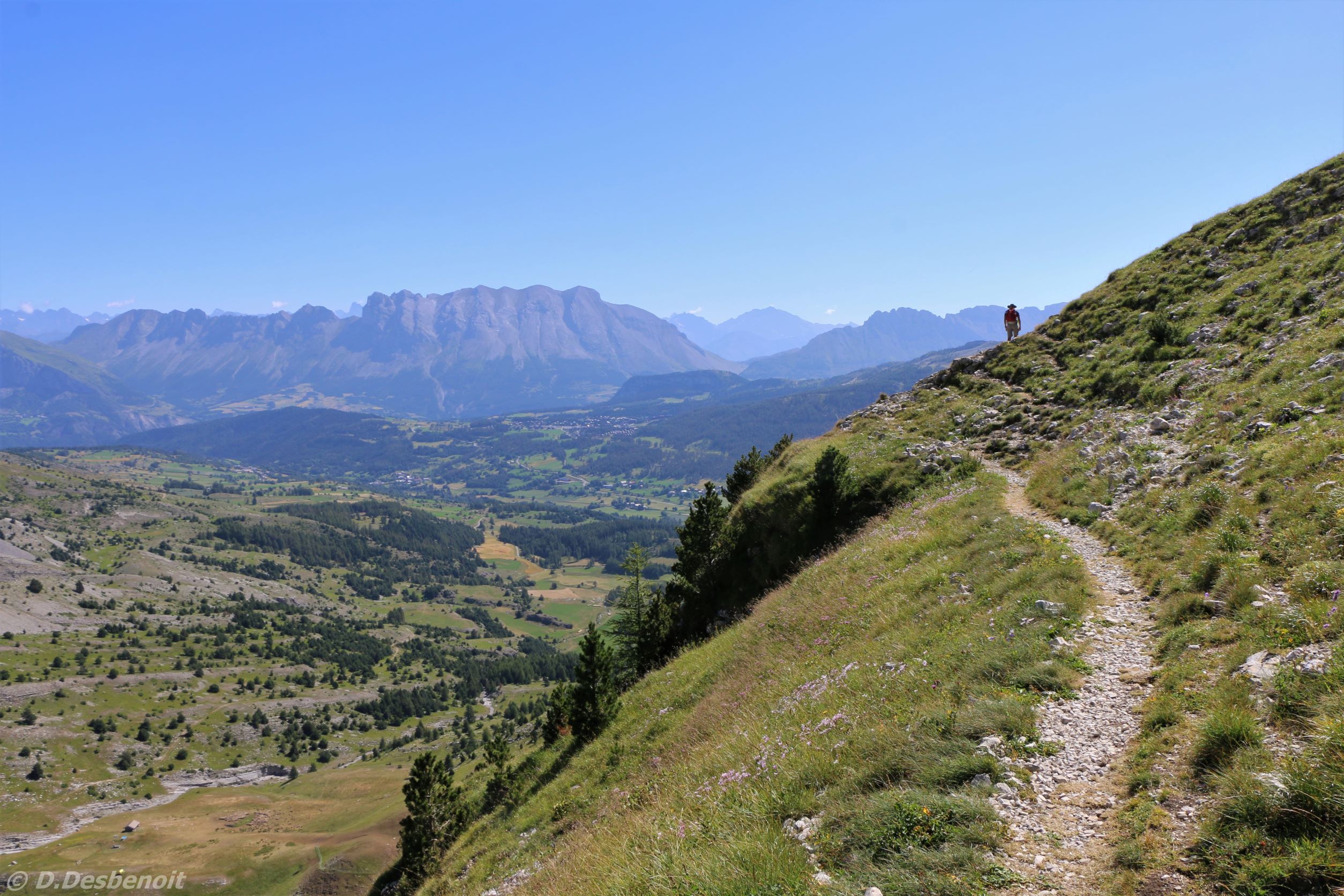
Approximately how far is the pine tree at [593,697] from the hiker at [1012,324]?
35.5m

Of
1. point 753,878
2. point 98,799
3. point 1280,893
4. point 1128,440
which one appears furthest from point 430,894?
point 98,799

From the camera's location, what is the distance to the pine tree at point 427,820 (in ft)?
109

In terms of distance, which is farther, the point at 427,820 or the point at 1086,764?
the point at 427,820

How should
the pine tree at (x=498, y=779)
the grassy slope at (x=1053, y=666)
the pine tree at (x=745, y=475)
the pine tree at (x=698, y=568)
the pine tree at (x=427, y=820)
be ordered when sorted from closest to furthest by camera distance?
the grassy slope at (x=1053, y=666), the pine tree at (x=498, y=779), the pine tree at (x=427, y=820), the pine tree at (x=698, y=568), the pine tree at (x=745, y=475)

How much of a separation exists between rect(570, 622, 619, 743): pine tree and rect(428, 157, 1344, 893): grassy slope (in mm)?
1402

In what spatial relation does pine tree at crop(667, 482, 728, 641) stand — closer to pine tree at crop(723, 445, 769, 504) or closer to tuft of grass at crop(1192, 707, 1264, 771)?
pine tree at crop(723, 445, 769, 504)

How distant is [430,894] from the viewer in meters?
25.7

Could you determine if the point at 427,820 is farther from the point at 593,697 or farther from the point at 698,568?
the point at 698,568

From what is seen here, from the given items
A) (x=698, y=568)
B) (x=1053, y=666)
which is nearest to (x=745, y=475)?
(x=698, y=568)

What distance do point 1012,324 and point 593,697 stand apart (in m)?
39.0

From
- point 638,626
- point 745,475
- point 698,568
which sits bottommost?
point 638,626

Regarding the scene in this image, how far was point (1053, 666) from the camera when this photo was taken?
10.6 metres

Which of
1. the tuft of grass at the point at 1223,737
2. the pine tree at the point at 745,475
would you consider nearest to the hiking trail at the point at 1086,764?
the tuft of grass at the point at 1223,737

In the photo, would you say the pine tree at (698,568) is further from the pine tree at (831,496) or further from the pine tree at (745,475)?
the pine tree at (831,496)
